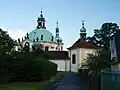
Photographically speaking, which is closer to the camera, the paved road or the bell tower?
the paved road

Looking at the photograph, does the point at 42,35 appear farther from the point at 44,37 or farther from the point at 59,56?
the point at 59,56

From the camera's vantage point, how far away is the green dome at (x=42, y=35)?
313ft

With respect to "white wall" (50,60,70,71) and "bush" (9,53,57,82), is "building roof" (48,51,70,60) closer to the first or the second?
"white wall" (50,60,70,71)

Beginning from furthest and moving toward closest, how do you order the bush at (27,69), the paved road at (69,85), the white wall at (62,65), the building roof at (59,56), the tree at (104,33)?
1. the tree at (104,33)
2. the building roof at (59,56)
3. the white wall at (62,65)
4. the bush at (27,69)
5. the paved road at (69,85)

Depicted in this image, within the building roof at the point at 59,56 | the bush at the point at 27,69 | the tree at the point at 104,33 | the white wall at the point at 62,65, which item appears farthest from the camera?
the tree at the point at 104,33

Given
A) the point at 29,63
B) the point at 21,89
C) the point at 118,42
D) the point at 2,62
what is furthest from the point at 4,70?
the point at 118,42

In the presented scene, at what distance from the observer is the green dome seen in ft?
313

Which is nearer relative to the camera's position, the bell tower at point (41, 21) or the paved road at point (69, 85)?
the paved road at point (69, 85)

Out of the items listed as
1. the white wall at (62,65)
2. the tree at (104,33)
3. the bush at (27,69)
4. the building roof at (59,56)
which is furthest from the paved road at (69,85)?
the tree at (104,33)

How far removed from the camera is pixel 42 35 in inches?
3777

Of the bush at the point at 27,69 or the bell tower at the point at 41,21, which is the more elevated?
the bell tower at the point at 41,21

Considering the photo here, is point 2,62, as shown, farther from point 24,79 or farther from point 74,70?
point 74,70

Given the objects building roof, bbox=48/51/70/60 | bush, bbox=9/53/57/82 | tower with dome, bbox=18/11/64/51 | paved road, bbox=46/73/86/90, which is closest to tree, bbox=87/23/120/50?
tower with dome, bbox=18/11/64/51

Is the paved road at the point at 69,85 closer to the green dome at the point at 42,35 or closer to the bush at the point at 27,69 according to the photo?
the bush at the point at 27,69
